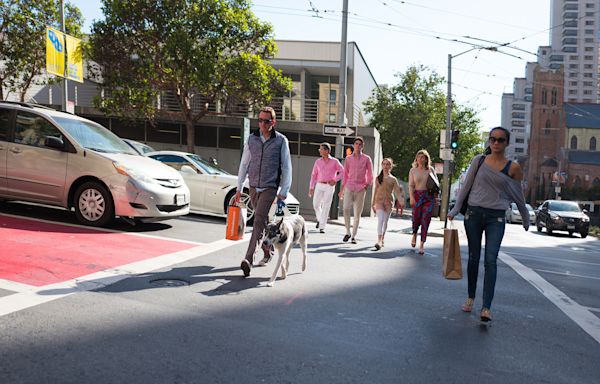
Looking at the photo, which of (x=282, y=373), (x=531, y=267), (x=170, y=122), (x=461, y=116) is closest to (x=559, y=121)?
(x=461, y=116)

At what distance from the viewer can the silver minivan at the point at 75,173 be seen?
8070mm

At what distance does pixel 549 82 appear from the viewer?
92.4m

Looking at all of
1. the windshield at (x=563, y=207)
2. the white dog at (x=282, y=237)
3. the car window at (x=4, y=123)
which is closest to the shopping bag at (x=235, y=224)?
the white dog at (x=282, y=237)

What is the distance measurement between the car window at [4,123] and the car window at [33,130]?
18 cm

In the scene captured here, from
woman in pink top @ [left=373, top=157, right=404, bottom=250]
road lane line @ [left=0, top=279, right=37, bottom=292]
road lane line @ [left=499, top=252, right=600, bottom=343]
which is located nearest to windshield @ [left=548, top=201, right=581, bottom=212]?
road lane line @ [left=499, top=252, right=600, bottom=343]

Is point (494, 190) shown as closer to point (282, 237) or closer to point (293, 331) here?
point (282, 237)

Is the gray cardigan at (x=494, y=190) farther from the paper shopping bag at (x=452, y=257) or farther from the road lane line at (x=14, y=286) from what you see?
the road lane line at (x=14, y=286)

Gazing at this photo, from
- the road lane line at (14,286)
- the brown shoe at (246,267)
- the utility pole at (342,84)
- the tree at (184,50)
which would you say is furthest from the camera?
the tree at (184,50)

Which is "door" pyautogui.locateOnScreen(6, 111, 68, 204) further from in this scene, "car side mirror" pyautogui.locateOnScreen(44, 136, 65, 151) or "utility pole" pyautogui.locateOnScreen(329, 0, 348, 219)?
"utility pole" pyautogui.locateOnScreen(329, 0, 348, 219)

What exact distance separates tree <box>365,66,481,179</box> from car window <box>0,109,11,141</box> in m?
34.1

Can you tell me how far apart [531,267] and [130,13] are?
53.7 ft

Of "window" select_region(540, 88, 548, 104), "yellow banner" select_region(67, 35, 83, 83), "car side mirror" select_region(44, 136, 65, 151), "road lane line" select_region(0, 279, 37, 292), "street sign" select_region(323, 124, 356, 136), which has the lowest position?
"road lane line" select_region(0, 279, 37, 292)

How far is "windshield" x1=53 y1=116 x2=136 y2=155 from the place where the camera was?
8.45 metres

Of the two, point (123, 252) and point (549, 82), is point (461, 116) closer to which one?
point (123, 252)
